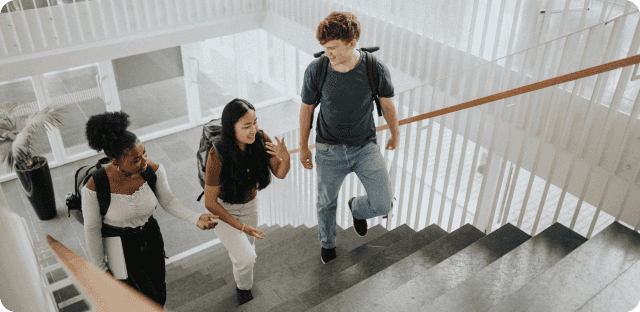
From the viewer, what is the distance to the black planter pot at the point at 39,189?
6.34 metres

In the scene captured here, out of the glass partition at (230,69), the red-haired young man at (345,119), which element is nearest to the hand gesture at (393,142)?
the red-haired young man at (345,119)

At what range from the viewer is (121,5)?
7.14m

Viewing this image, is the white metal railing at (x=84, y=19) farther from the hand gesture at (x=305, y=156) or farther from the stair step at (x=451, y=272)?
the stair step at (x=451, y=272)

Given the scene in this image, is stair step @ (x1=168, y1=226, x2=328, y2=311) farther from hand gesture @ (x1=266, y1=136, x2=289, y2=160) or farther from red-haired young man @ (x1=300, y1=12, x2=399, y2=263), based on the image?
hand gesture @ (x1=266, y1=136, x2=289, y2=160)

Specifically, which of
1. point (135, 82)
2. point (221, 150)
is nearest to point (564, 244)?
point (221, 150)

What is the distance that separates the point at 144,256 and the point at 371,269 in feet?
4.77

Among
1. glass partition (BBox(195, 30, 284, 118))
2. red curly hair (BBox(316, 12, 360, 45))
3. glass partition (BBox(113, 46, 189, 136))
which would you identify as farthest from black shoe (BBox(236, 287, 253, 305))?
glass partition (BBox(195, 30, 284, 118))

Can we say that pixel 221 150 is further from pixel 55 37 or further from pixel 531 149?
pixel 55 37

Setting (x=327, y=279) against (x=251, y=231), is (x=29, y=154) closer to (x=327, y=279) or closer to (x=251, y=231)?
(x=251, y=231)

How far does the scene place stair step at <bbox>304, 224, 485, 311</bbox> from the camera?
2646 mm

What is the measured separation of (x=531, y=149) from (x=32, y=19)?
671 cm

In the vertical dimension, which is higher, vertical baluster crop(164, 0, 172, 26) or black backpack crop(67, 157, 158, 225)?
black backpack crop(67, 157, 158, 225)

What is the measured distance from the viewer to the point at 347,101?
269 cm

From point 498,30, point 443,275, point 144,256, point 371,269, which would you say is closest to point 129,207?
point 144,256
